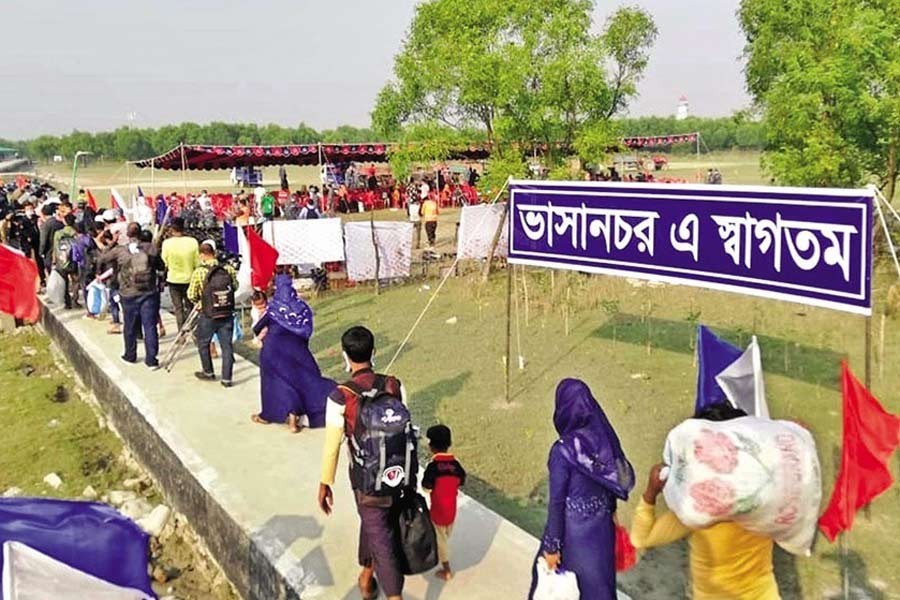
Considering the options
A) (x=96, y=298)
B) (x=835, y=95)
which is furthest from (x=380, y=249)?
(x=835, y=95)

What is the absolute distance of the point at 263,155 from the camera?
2438 cm

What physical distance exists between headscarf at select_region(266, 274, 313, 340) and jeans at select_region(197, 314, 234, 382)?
107cm

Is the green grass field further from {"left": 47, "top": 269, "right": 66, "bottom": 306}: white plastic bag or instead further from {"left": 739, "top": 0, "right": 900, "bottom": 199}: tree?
{"left": 47, "top": 269, "right": 66, "bottom": 306}: white plastic bag

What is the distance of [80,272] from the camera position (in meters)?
10.4

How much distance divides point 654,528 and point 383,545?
4.25 ft

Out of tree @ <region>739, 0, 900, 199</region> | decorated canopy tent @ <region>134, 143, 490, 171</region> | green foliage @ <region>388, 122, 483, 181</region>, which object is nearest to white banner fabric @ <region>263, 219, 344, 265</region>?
green foliage @ <region>388, 122, 483, 181</region>

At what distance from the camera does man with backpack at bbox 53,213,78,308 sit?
1052cm

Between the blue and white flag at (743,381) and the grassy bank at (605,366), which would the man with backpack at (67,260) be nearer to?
the grassy bank at (605,366)

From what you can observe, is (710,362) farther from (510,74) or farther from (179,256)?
(510,74)

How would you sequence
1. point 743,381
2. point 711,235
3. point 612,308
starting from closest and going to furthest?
point 743,381
point 711,235
point 612,308

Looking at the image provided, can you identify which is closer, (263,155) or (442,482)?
(442,482)

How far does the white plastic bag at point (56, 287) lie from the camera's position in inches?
426

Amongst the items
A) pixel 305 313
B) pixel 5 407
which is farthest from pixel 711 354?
pixel 5 407

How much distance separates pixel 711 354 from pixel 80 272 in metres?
8.56
